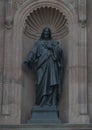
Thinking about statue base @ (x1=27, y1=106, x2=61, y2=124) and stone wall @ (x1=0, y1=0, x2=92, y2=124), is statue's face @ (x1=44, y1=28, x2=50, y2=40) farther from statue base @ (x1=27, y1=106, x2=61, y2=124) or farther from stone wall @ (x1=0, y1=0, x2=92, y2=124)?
statue base @ (x1=27, y1=106, x2=61, y2=124)

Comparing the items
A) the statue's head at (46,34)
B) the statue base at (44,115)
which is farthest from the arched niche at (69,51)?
the statue's head at (46,34)

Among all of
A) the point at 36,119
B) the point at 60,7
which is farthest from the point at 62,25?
the point at 36,119

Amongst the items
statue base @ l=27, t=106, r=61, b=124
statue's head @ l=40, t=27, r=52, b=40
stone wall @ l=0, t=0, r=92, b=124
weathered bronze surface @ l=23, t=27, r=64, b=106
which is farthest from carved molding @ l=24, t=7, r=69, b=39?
statue base @ l=27, t=106, r=61, b=124

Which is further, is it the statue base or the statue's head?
the statue's head

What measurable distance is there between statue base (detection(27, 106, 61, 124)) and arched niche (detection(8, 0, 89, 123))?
36cm

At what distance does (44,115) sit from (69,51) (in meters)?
1.90

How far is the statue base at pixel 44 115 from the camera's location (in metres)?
15.1

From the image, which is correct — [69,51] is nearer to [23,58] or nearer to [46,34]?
[46,34]

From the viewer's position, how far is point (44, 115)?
50.0 feet

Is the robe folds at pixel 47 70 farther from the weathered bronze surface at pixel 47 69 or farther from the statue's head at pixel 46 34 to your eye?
the statue's head at pixel 46 34

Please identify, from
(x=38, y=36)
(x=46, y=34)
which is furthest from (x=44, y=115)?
(x=38, y=36)

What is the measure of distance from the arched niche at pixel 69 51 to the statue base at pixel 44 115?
14.3 inches

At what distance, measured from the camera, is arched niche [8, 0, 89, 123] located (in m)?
15.2

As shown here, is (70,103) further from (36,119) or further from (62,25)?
(62,25)
